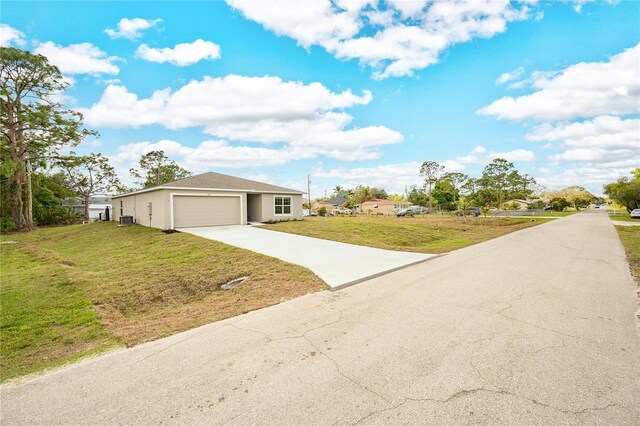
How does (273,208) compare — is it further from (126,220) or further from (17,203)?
(17,203)

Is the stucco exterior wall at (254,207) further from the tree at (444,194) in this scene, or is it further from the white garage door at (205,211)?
the tree at (444,194)

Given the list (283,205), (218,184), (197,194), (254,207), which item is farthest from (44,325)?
(283,205)

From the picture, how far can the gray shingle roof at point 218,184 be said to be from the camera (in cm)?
1859

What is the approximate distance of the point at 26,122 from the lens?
76.7ft

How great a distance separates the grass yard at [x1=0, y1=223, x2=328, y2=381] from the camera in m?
4.49

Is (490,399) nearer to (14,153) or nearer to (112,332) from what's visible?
(112,332)

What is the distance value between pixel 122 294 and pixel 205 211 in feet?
39.6

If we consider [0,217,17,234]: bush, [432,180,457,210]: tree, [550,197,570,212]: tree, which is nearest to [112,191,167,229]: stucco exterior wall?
[0,217,17,234]: bush

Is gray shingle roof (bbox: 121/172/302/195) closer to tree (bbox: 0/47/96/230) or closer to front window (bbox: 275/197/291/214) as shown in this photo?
front window (bbox: 275/197/291/214)

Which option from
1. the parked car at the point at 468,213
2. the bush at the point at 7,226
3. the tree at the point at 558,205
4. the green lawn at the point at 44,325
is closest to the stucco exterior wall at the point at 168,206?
the bush at the point at 7,226

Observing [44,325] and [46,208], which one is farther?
[46,208]

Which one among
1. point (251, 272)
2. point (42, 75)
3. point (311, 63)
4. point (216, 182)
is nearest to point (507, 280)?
point (251, 272)

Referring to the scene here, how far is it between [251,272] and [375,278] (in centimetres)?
349

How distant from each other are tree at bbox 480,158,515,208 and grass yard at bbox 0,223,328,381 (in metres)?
58.2
